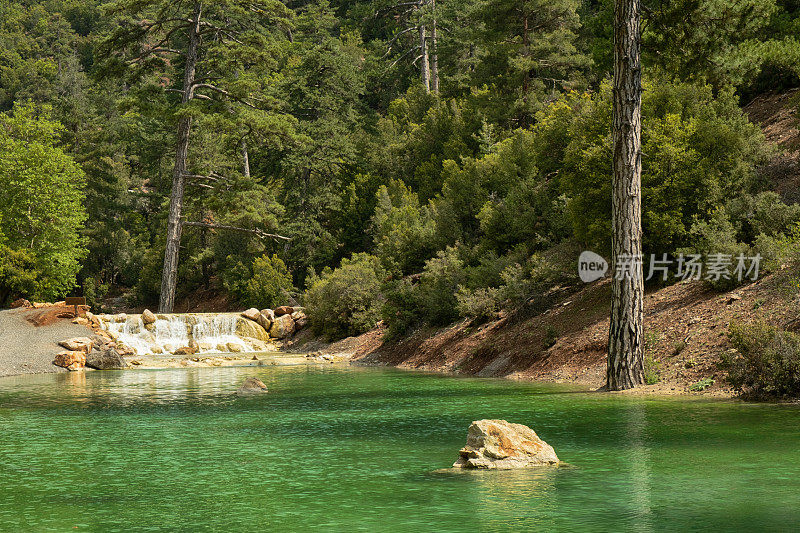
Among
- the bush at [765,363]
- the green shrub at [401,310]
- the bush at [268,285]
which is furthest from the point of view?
the bush at [268,285]

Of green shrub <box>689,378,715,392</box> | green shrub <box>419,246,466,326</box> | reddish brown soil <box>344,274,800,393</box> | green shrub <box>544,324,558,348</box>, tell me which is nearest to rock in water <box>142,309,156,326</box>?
green shrub <box>419,246,466,326</box>

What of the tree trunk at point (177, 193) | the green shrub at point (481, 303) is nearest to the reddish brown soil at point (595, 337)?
the green shrub at point (481, 303)

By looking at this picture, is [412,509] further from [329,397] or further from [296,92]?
[296,92]

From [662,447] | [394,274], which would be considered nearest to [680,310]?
[662,447]

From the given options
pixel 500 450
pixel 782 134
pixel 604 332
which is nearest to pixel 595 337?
pixel 604 332

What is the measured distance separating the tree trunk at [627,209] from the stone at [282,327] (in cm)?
2946

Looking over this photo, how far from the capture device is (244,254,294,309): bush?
53.0m

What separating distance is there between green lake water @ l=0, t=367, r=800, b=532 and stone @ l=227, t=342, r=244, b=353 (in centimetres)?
2266

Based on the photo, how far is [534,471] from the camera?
984 cm

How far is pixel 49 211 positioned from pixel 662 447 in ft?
153

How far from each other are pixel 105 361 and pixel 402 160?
28694 mm

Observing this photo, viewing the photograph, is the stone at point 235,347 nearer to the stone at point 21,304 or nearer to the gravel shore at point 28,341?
the gravel shore at point 28,341

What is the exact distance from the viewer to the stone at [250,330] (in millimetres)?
44969

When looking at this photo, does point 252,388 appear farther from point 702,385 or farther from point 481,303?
point 702,385
